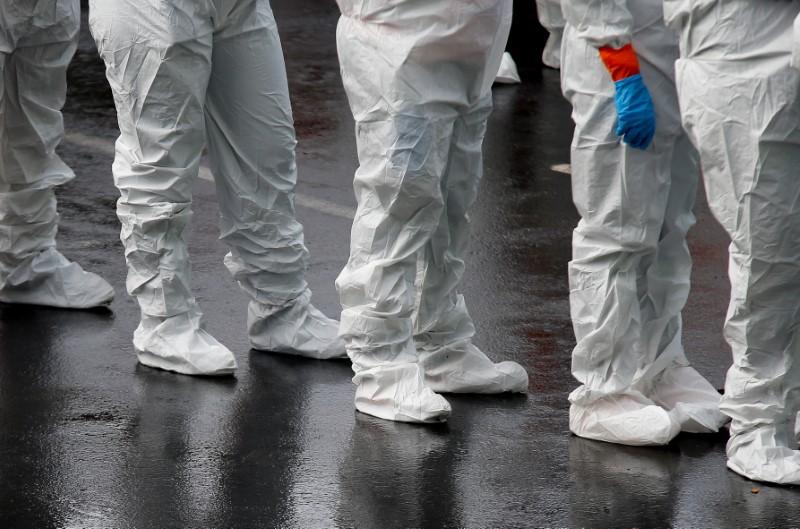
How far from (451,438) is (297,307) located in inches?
36.8

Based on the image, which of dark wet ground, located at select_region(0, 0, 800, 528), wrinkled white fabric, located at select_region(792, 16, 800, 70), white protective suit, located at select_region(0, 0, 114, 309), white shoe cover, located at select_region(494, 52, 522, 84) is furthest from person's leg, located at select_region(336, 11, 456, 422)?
white shoe cover, located at select_region(494, 52, 522, 84)

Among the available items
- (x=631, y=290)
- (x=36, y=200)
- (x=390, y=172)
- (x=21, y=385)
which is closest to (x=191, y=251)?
(x=36, y=200)

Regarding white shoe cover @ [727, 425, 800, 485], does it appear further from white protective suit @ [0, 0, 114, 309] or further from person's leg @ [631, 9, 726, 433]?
→ white protective suit @ [0, 0, 114, 309]

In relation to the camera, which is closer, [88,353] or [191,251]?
[88,353]

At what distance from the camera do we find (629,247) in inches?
164

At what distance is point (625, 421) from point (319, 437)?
889 millimetres

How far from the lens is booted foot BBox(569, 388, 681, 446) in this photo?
168 inches

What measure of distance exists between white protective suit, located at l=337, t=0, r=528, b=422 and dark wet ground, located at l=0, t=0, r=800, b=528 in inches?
5.6

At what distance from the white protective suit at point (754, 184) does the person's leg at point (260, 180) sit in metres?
1.56

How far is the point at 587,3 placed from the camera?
3.93 m

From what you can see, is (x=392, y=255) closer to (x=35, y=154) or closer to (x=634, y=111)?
(x=634, y=111)

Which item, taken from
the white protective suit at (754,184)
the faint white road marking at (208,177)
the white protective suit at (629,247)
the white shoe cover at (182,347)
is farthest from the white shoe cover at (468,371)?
the faint white road marking at (208,177)

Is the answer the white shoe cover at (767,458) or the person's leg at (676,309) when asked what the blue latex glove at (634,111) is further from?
the white shoe cover at (767,458)

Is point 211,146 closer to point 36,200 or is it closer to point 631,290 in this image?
point 36,200
